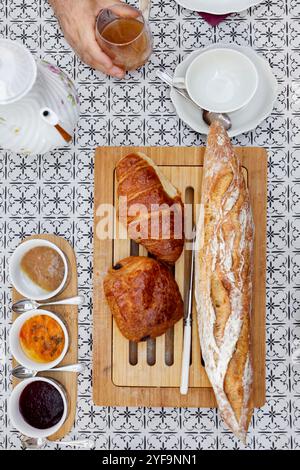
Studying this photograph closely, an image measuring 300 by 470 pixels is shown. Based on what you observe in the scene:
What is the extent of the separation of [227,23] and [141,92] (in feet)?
→ 0.74

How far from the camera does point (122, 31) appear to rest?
3.85 ft

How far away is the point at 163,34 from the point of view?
1.29 m

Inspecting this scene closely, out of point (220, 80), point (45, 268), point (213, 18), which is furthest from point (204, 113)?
point (45, 268)

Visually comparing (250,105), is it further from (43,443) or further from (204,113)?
(43,443)

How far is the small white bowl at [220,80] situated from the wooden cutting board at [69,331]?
40 cm

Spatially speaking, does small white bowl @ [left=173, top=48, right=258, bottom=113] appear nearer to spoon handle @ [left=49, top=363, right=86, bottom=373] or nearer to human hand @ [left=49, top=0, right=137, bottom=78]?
human hand @ [left=49, top=0, right=137, bottom=78]

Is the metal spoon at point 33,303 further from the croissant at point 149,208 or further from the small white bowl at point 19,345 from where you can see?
the croissant at point 149,208

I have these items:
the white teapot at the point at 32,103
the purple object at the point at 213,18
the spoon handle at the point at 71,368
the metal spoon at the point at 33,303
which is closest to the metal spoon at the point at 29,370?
the spoon handle at the point at 71,368

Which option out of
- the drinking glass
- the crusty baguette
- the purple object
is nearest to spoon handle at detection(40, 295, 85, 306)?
the crusty baguette

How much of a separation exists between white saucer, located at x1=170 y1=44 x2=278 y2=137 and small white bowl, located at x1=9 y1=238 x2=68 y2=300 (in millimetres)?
374

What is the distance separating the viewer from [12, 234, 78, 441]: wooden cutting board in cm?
128

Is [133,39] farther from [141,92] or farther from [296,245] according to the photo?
[296,245]
